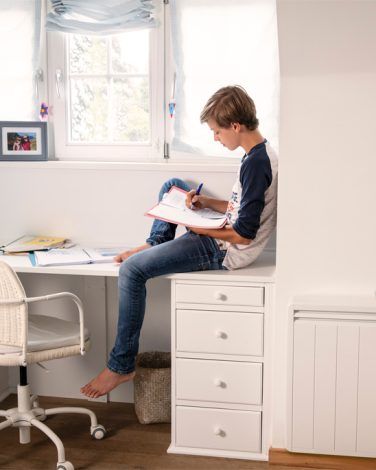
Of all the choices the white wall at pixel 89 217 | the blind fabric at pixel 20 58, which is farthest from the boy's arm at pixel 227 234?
the blind fabric at pixel 20 58

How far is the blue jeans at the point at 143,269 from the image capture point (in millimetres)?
2859

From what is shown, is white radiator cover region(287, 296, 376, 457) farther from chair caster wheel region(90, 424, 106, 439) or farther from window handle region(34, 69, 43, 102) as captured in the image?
window handle region(34, 69, 43, 102)

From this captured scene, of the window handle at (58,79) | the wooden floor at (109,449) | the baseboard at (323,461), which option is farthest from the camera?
the window handle at (58,79)

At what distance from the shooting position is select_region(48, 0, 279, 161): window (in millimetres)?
3215

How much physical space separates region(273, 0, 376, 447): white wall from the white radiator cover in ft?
0.36

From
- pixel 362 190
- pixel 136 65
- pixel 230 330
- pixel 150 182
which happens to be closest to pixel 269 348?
pixel 230 330

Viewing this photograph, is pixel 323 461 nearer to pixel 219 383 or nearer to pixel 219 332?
pixel 219 383

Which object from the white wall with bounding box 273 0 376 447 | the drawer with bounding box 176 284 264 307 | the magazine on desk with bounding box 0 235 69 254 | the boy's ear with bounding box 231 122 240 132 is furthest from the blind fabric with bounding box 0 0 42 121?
the white wall with bounding box 273 0 376 447

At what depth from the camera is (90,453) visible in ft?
9.65

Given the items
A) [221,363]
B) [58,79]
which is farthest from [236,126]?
[58,79]

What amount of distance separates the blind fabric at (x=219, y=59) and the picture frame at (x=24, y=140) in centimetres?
59

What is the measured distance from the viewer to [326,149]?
102 inches

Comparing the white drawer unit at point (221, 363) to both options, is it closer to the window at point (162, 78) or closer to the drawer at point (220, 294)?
the drawer at point (220, 294)

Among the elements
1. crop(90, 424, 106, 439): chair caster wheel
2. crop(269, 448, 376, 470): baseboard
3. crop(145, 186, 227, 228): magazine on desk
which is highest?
A: crop(145, 186, 227, 228): magazine on desk
